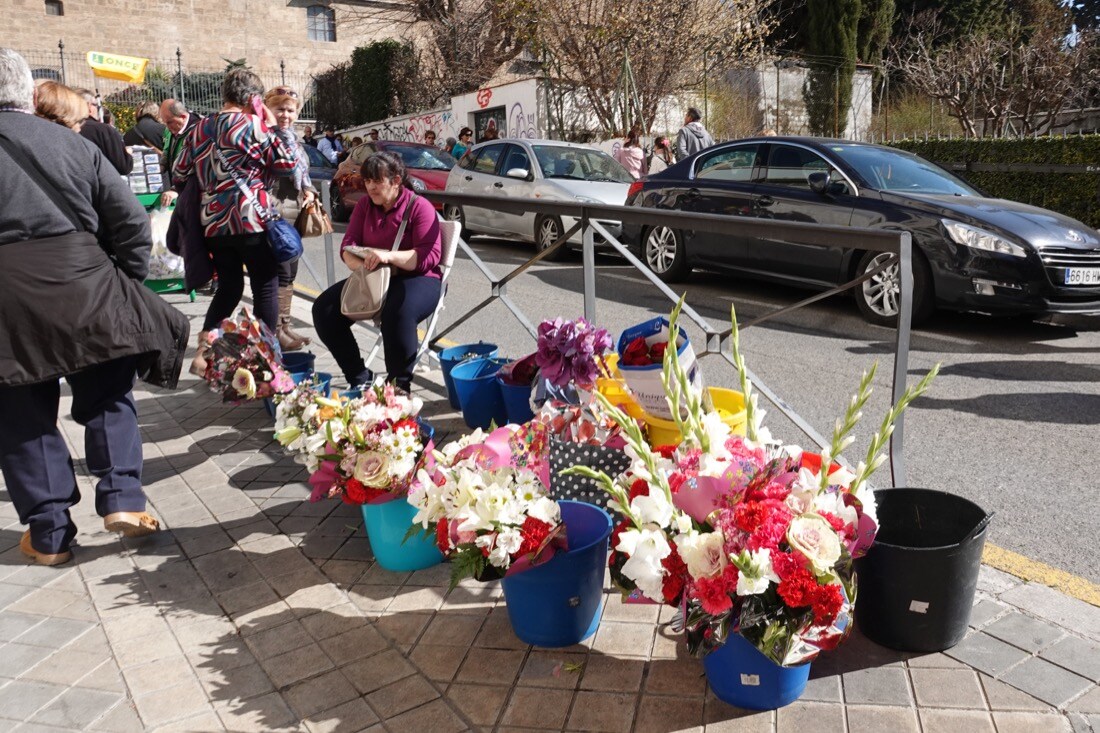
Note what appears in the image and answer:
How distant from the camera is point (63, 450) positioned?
384cm

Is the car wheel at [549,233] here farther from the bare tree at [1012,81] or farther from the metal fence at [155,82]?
the metal fence at [155,82]

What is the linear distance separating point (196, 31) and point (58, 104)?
133 feet

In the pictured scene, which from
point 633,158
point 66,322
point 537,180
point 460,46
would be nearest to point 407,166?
point 633,158

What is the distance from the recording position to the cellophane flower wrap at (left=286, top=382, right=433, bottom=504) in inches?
134

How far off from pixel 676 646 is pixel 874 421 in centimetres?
287

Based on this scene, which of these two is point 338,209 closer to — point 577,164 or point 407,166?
point 407,166

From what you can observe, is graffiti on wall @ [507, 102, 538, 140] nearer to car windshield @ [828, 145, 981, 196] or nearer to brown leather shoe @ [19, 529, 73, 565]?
car windshield @ [828, 145, 981, 196]

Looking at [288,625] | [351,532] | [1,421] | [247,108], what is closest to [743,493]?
[288,625]

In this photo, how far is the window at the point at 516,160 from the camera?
13.1 m

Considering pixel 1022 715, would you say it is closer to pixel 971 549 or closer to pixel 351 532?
pixel 971 549

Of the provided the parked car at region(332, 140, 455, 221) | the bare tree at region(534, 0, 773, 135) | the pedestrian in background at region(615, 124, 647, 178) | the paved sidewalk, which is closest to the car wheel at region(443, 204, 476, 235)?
the parked car at region(332, 140, 455, 221)

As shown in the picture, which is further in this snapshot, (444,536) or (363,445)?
(363,445)

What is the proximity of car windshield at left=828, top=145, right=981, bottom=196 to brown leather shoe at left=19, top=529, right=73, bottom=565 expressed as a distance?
22.8 feet

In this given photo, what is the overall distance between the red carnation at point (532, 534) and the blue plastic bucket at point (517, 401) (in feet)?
6.03
